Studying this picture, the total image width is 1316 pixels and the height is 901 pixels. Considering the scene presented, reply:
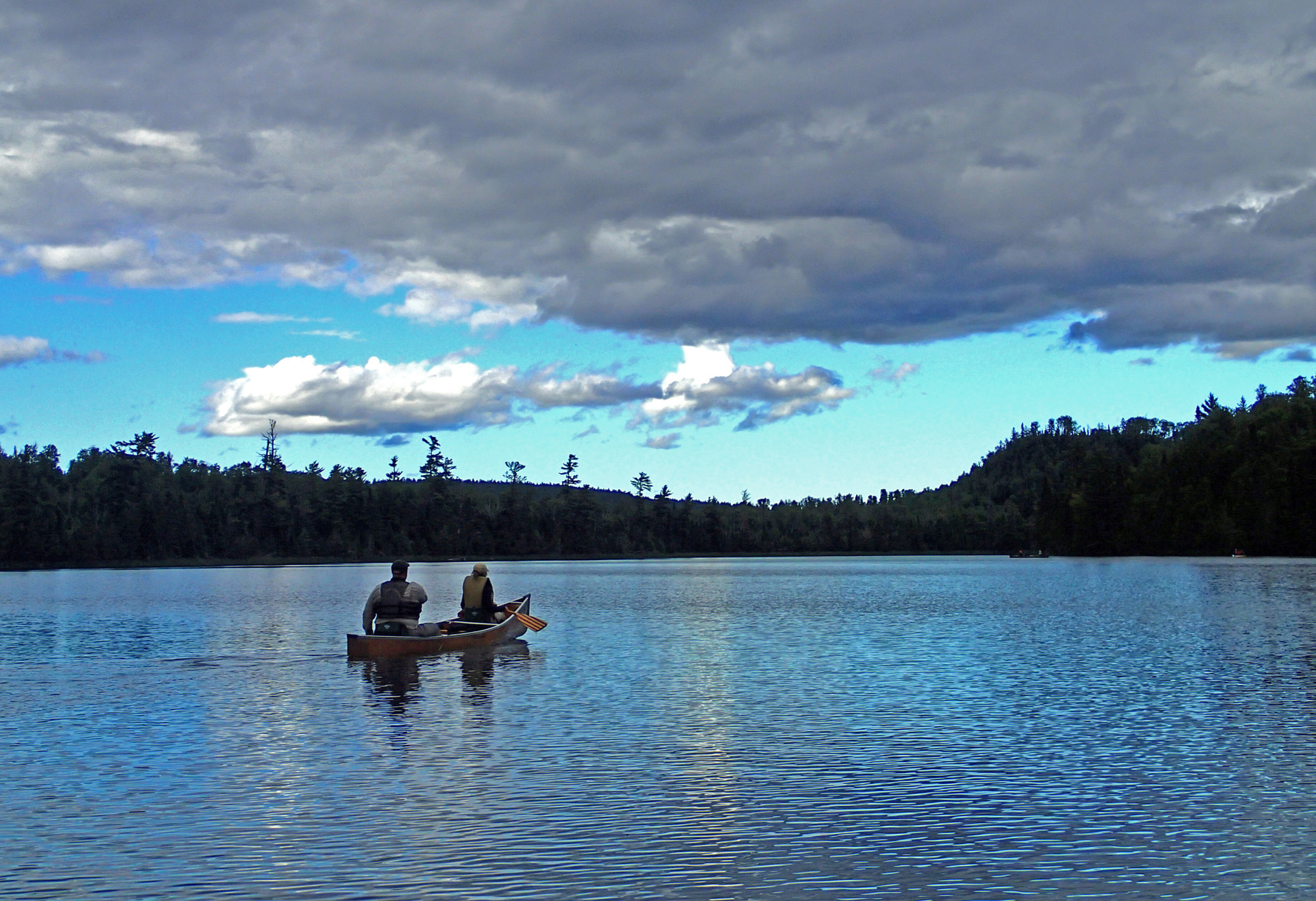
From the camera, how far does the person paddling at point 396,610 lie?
119ft

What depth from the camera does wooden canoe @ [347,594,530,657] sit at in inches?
1414

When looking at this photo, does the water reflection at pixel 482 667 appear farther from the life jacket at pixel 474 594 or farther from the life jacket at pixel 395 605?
the life jacket at pixel 395 605

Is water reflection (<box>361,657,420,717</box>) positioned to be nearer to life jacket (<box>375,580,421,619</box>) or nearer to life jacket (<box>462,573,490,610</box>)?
life jacket (<box>375,580,421,619</box>)

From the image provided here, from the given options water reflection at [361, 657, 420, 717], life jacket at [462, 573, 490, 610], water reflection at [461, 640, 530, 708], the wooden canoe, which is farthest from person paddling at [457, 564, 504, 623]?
water reflection at [361, 657, 420, 717]

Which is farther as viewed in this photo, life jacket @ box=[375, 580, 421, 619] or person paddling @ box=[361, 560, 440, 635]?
life jacket @ box=[375, 580, 421, 619]

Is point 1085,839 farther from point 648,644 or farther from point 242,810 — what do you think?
point 648,644

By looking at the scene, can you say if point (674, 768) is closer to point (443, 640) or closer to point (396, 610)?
point (396, 610)

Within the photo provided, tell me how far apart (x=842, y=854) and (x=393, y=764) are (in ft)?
26.0

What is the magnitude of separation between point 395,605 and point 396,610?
141 millimetres

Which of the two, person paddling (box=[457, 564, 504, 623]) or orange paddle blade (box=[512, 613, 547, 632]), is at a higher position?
person paddling (box=[457, 564, 504, 623])

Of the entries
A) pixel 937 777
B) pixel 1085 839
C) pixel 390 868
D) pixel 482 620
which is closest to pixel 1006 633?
pixel 482 620

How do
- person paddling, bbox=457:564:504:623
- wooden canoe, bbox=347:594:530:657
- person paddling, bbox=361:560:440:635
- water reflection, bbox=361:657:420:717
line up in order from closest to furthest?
water reflection, bbox=361:657:420:717
wooden canoe, bbox=347:594:530:657
person paddling, bbox=361:560:440:635
person paddling, bbox=457:564:504:623

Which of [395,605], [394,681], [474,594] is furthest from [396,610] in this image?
[394,681]

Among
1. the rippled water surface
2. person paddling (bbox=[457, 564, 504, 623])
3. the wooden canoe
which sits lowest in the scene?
the rippled water surface
